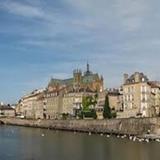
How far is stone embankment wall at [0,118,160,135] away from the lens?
71688 millimetres

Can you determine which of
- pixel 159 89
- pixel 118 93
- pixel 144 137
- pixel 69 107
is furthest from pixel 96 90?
pixel 144 137

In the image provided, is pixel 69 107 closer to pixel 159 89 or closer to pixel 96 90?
pixel 96 90

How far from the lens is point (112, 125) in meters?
81.2

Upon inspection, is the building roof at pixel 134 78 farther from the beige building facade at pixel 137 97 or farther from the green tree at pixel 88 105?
the green tree at pixel 88 105

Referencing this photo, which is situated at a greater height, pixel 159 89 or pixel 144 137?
pixel 159 89

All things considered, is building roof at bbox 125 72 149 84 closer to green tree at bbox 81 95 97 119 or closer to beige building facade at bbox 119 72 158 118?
beige building facade at bbox 119 72 158 118

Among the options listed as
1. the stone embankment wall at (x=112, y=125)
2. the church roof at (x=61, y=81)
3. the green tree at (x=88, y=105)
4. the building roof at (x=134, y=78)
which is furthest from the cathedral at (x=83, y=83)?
the building roof at (x=134, y=78)

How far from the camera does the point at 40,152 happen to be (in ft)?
155

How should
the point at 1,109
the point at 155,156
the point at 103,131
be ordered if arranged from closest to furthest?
the point at 155,156
the point at 103,131
the point at 1,109

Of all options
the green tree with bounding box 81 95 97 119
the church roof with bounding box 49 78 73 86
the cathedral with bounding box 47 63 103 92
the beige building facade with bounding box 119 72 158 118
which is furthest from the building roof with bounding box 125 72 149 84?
the church roof with bounding box 49 78 73 86

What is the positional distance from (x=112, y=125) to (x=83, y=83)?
161ft

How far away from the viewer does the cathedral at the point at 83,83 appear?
126312 mm

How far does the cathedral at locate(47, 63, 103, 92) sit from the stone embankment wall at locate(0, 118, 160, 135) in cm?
1926

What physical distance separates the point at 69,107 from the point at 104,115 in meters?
34.9
